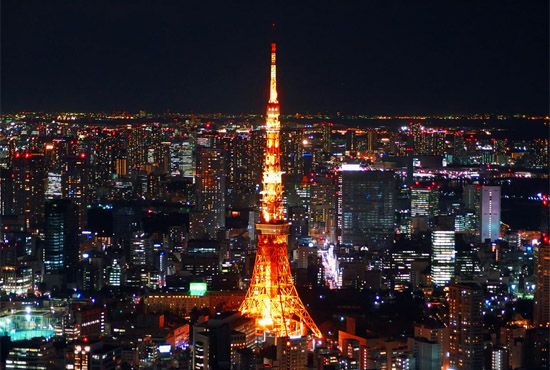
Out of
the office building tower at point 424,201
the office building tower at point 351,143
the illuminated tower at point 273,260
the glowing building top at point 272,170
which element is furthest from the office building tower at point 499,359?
the office building tower at point 351,143

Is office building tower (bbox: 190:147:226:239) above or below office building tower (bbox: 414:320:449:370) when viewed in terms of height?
above

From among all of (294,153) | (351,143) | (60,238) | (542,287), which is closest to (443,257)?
(542,287)

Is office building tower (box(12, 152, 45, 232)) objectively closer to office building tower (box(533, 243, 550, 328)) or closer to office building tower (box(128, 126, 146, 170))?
office building tower (box(128, 126, 146, 170))

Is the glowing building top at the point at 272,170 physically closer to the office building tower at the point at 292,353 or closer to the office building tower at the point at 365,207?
the office building tower at the point at 292,353

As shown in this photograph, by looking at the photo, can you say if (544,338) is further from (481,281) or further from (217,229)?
(217,229)

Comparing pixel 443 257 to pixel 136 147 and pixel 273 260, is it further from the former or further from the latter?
pixel 136 147

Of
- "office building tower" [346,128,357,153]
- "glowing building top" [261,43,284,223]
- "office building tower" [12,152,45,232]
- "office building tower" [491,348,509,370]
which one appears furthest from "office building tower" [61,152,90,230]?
"office building tower" [491,348,509,370]

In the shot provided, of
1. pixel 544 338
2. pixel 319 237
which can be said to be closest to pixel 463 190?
pixel 319 237
